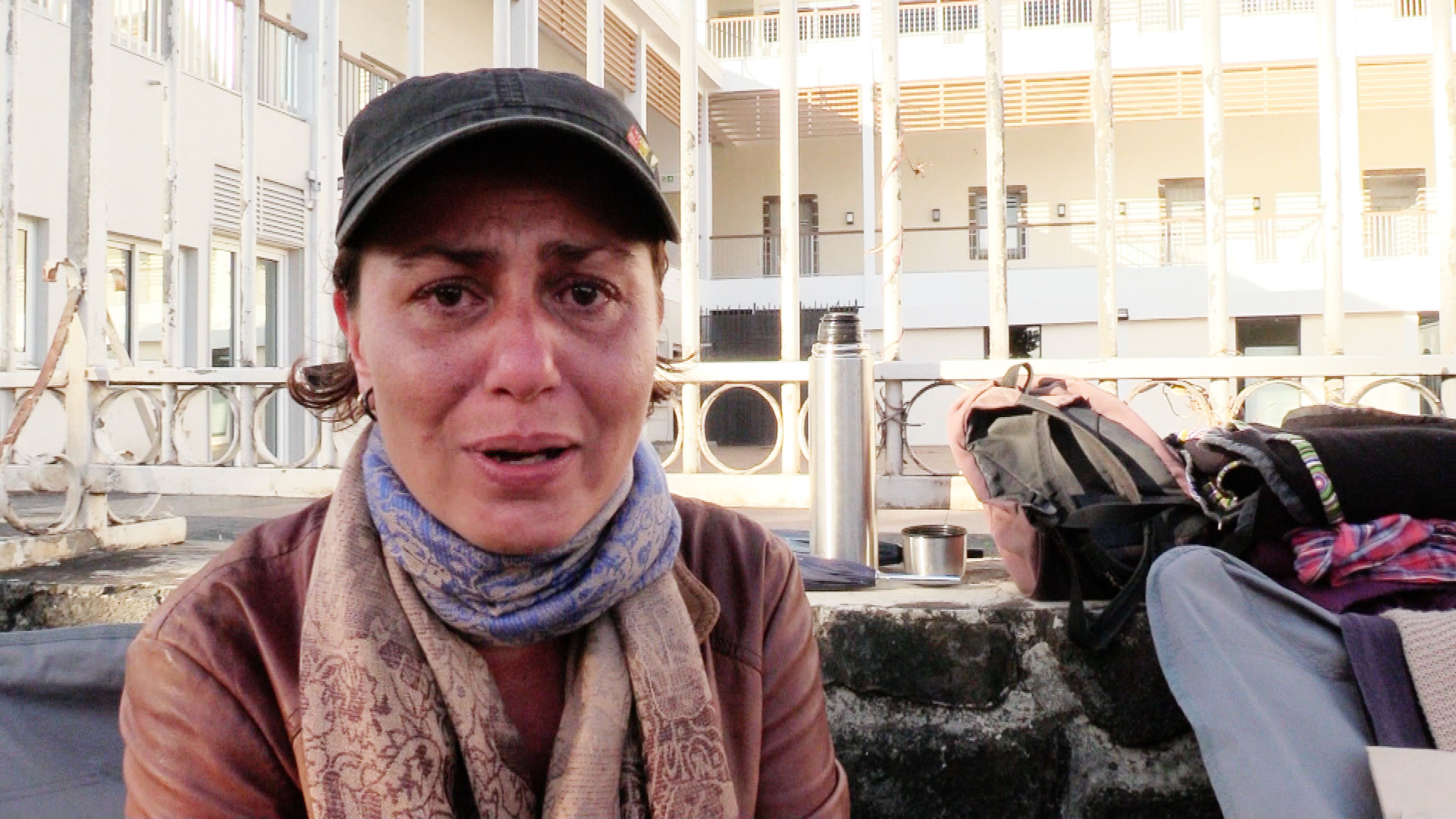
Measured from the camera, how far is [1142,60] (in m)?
16.0

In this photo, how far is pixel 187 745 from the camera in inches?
39.9

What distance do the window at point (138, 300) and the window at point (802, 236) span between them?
10.5 metres

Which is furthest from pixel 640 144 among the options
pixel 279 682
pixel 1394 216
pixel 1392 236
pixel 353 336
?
pixel 1394 216

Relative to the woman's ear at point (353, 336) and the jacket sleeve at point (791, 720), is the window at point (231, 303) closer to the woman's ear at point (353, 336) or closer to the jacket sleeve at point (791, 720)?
the woman's ear at point (353, 336)

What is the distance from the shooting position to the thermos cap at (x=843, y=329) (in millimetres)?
2250

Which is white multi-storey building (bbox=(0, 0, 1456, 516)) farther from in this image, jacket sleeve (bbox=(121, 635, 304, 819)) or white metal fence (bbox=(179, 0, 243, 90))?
jacket sleeve (bbox=(121, 635, 304, 819))

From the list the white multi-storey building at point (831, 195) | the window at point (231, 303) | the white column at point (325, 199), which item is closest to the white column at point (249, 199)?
the white multi-storey building at point (831, 195)

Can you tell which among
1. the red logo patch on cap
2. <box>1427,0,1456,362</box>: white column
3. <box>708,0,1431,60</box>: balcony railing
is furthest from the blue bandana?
<box>708,0,1431,60</box>: balcony railing

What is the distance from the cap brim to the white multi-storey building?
1427mm

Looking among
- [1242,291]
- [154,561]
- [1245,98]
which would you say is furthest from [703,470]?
[1242,291]

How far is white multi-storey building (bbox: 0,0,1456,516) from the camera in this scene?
294cm

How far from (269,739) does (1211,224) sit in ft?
8.73

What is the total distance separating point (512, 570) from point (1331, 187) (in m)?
2.85

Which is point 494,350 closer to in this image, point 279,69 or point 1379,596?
point 1379,596
